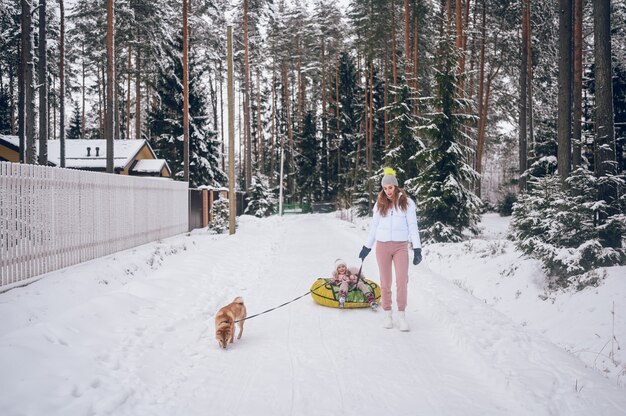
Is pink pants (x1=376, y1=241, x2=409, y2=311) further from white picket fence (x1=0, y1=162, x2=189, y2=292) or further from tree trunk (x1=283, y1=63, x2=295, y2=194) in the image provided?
tree trunk (x1=283, y1=63, x2=295, y2=194)

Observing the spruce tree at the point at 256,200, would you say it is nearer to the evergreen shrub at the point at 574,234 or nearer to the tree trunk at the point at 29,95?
the tree trunk at the point at 29,95

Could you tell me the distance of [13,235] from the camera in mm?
7008

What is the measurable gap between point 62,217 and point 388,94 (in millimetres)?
26308

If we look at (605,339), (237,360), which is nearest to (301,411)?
(237,360)

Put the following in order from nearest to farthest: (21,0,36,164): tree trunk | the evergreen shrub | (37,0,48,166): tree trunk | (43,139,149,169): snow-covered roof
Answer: the evergreen shrub < (21,0,36,164): tree trunk < (37,0,48,166): tree trunk < (43,139,149,169): snow-covered roof

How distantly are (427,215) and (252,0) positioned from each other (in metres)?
24.2

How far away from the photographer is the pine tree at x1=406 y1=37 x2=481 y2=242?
1350 cm

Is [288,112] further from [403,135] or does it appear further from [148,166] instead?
[403,135]

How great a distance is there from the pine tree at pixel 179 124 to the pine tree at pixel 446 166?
2141 cm

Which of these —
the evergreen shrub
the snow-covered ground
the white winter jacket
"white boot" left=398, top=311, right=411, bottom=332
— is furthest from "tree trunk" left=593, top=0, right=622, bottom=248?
"white boot" left=398, top=311, right=411, bottom=332

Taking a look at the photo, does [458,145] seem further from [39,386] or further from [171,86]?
[171,86]

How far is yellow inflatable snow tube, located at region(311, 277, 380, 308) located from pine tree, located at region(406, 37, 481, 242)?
25.2ft

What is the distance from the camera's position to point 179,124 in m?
30.7

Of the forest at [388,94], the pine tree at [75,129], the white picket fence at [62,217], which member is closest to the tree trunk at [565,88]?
the forest at [388,94]
